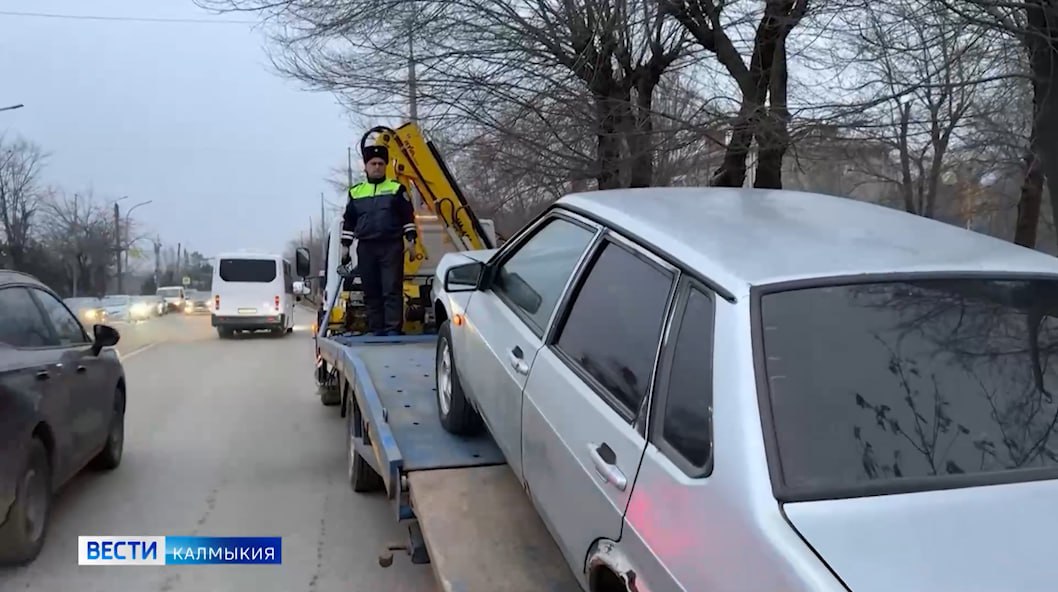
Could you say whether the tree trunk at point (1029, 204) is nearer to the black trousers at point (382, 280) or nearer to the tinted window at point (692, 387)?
the black trousers at point (382, 280)

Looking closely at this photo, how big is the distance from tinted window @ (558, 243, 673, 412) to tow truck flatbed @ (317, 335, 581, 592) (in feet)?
2.54

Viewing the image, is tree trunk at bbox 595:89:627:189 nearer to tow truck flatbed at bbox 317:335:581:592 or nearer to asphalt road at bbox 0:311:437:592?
asphalt road at bbox 0:311:437:592

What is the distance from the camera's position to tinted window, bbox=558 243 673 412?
2.67 m

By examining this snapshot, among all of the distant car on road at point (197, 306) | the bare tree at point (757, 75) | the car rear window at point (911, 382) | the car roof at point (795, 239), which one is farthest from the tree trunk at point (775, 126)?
the distant car on road at point (197, 306)

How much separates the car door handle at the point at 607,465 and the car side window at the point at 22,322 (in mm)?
3674

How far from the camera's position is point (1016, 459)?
207 cm

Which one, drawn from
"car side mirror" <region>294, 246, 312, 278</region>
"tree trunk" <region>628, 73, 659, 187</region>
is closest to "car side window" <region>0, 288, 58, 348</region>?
"car side mirror" <region>294, 246, 312, 278</region>

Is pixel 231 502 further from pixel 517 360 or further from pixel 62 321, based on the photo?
pixel 517 360

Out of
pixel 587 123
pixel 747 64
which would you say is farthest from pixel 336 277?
pixel 747 64

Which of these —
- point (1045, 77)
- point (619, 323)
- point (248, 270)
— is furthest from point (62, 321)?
point (248, 270)

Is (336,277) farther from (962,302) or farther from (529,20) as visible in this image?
(962,302)

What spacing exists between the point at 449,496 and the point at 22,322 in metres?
3.10

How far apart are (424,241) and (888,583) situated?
8.17m

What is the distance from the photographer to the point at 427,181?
9.03m
